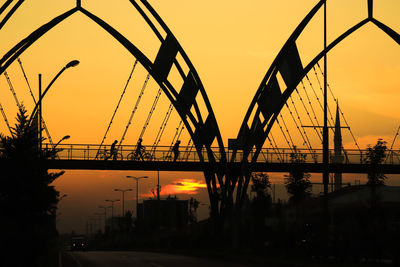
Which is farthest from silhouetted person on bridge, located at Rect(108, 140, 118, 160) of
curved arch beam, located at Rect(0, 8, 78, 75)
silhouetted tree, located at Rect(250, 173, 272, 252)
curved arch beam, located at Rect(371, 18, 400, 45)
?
curved arch beam, located at Rect(371, 18, 400, 45)

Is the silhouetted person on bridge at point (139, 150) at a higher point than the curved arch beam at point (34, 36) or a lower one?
lower

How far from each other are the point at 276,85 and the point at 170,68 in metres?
7.41

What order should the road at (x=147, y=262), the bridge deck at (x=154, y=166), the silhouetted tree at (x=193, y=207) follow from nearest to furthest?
the road at (x=147, y=262), the bridge deck at (x=154, y=166), the silhouetted tree at (x=193, y=207)

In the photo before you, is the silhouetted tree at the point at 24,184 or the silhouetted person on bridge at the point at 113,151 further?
the silhouetted person on bridge at the point at 113,151

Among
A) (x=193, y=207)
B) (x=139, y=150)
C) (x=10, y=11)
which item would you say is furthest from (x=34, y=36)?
(x=193, y=207)

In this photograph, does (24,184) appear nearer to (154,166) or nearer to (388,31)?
(388,31)

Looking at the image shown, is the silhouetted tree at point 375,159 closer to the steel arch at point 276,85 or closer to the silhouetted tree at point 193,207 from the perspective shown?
the steel arch at point 276,85

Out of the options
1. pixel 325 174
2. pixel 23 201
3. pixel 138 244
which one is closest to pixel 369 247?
pixel 325 174

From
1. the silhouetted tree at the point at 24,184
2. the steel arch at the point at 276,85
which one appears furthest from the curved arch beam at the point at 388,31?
the silhouetted tree at the point at 24,184

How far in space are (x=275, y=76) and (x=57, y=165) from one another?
24491 millimetres

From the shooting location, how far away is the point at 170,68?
183 ft

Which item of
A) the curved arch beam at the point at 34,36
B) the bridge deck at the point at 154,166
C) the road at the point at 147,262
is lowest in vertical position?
the road at the point at 147,262

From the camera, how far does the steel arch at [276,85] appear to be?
5128cm

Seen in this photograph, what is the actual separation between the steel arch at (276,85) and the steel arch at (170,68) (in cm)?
207
